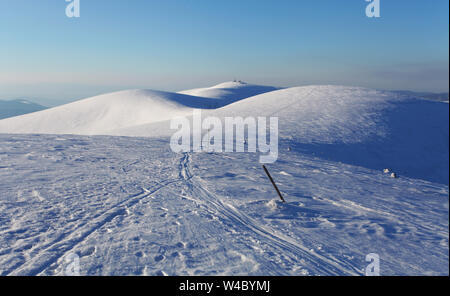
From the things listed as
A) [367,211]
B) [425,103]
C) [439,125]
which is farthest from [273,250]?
[425,103]

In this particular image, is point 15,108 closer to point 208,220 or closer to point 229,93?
point 229,93

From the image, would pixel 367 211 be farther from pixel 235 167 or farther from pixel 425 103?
pixel 425 103

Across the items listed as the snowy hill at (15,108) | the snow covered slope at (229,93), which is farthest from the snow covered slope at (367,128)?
the snowy hill at (15,108)

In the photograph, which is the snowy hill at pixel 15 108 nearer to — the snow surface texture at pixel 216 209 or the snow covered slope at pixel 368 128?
the snow covered slope at pixel 368 128

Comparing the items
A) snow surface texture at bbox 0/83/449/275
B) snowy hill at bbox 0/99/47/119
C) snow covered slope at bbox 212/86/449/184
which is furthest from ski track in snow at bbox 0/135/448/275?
snowy hill at bbox 0/99/47/119

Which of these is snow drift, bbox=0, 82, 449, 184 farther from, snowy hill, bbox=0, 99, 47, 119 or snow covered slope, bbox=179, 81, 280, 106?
snowy hill, bbox=0, 99, 47, 119
